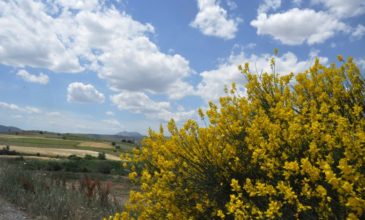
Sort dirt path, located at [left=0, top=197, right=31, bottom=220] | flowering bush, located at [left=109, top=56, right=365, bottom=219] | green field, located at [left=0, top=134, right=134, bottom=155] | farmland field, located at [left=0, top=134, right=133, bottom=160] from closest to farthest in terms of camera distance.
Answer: flowering bush, located at [left=109, top=56, right=365, bottom=219] < dirt path, located at [left=0, top=197, right=31, bottom=220] < farmland field, located at [left=0, top=134, right=133, bottom=160] < green field, located at [left=0, top=134, right=134, bottom=155]

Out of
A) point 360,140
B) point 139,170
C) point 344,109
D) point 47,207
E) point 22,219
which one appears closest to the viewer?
point 360,140

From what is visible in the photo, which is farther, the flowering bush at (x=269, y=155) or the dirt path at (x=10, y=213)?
the dirt path at (x=10, y=213)

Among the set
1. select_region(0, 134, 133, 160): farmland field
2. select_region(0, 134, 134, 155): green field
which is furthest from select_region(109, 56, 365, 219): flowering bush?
select_region(0, 134, 134, 155): green field

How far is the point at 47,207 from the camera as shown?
28.7ft

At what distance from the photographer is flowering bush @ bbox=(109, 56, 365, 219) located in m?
2.95

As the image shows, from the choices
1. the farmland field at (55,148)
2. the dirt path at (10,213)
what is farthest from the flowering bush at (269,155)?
the farmland field at (55,148)

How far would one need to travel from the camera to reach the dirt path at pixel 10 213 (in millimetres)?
8211

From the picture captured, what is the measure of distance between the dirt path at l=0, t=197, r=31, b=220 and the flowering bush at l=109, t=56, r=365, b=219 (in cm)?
454

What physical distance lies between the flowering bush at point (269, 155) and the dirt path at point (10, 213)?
4536 millimetres

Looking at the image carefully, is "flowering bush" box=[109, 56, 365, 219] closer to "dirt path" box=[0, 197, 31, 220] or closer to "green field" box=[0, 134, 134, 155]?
"dirt path" box=[0, 197, 31, 220]

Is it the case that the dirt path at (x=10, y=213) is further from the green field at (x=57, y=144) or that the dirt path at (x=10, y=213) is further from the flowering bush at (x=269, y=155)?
the green field at (x=57, y=144)

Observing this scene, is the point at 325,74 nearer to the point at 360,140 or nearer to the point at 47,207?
the point at 360,140

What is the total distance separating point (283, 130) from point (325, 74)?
121 centimetres

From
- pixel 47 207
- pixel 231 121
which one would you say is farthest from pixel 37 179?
pixel 231 121
